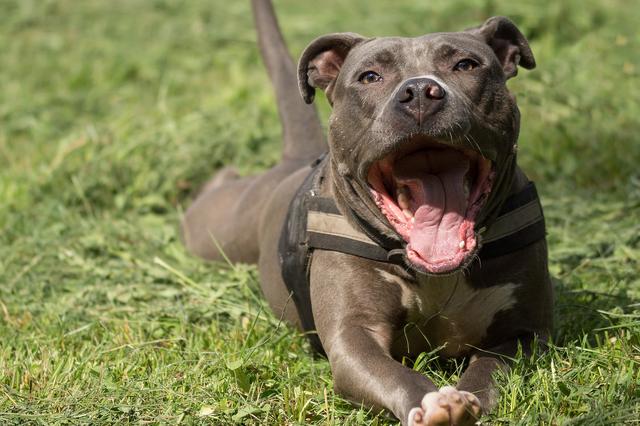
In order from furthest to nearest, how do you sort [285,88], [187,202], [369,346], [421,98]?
[187,202]
[285,88]
[369,346]
[421,98]

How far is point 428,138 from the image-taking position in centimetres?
389

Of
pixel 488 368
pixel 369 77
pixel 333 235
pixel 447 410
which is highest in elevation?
pixel 369 77

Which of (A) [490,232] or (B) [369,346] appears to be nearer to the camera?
(B) [369,346]

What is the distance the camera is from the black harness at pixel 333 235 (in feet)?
13.7

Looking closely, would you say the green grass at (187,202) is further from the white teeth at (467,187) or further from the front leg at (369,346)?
the white teeth at (467,187)

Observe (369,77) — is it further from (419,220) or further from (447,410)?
(447,410)

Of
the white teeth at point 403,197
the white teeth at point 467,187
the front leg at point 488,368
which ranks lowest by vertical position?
the front leg at point 488,368

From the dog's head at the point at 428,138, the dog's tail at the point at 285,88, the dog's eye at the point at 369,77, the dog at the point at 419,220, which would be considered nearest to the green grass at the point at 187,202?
the dog at the point at 419,220

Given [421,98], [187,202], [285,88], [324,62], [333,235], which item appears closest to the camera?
[421,98]

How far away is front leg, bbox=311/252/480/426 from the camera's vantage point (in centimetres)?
339

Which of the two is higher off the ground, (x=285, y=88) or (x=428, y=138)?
(x=428, y=138)

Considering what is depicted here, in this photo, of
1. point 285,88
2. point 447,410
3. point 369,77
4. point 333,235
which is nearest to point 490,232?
point 333,235

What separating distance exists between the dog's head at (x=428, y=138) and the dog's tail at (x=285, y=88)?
177 cm

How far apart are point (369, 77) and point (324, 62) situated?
46 centimetres
